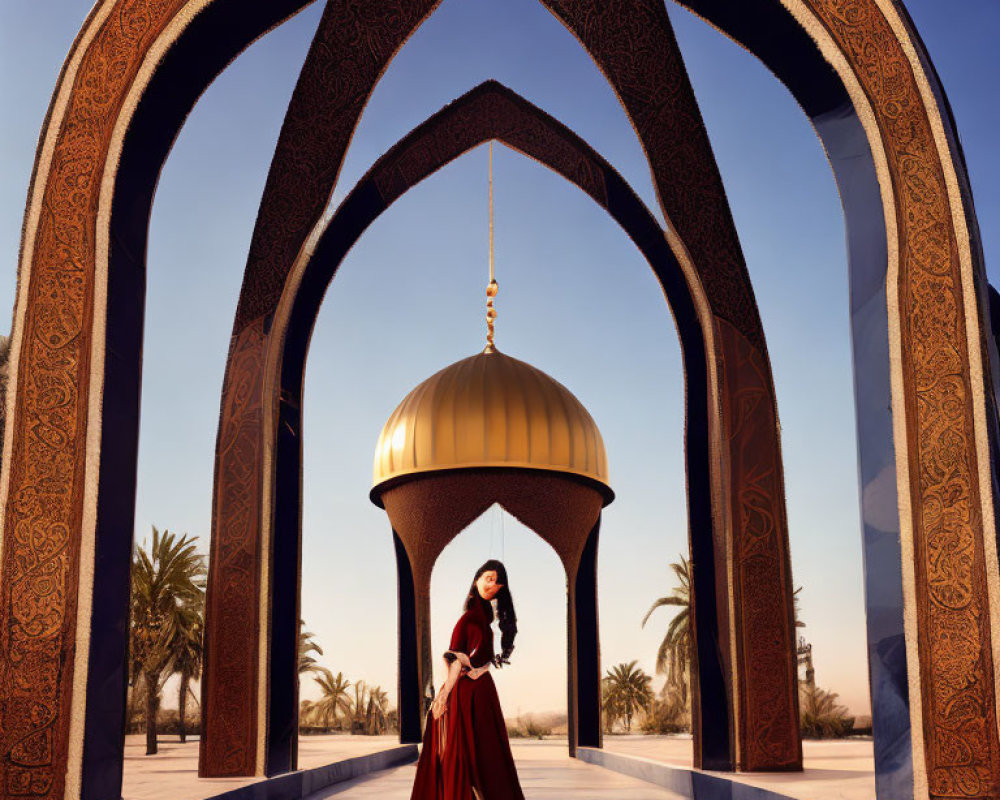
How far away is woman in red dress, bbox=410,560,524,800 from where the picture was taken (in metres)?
6.01

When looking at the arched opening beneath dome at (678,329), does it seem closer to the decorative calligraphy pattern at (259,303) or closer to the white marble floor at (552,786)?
the decorative calligraphy pattern at (259,303)

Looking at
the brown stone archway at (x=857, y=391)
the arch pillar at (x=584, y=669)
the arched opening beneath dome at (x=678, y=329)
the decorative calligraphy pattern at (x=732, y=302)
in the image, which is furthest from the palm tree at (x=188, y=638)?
the brown stone archway at (x=857, y=391)

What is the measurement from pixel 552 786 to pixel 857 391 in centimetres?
513

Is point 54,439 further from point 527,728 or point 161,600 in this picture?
point 527,728

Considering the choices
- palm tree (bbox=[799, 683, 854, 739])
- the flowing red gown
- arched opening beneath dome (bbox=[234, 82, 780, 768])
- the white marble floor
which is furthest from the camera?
palm tree (bbox=[799, 683, 854, 739])

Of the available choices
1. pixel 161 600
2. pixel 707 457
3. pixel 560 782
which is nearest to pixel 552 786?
pixel 560 782

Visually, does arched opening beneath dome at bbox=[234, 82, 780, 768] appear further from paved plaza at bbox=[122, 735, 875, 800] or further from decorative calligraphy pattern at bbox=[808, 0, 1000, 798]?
decorative calligraphy pattern at bbox=[808, 0, 1000, 798]

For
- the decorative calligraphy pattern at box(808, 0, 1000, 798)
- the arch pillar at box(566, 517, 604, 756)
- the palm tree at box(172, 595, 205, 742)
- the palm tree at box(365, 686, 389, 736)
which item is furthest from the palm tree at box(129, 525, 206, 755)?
the decorative calligraphy pattern at box(808, 0, 1000, 798)

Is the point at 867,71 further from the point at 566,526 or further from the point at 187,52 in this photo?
the point at 566,526

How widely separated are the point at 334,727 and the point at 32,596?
84.3 ft

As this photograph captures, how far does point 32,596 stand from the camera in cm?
504

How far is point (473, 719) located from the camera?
613 cm

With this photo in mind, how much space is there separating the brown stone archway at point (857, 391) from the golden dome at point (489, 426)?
7386mm

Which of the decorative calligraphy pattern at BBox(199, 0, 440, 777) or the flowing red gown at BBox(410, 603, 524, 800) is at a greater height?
the decorative calligraphy pattern at BBox(199, 0, 440, 777)
